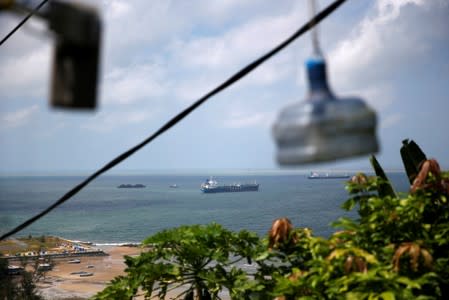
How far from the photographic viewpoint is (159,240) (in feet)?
15.1

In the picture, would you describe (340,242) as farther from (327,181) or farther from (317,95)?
(327,181)

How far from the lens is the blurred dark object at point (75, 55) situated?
3.18 ft

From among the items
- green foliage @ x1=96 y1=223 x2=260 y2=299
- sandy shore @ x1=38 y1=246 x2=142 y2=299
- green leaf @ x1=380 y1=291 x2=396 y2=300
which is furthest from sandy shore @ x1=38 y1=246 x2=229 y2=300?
green leaf @ x1=380 y1=291 x2=396 y2=300

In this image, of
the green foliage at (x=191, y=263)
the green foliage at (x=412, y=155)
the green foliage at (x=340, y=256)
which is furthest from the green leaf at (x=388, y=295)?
the green foliage at (x=412, y=155)

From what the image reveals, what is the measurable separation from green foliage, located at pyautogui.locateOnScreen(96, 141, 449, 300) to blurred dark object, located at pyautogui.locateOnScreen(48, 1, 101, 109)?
2431 millimetres

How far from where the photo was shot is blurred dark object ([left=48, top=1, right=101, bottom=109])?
3.18ft

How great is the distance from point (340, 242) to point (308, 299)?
0.51 meters

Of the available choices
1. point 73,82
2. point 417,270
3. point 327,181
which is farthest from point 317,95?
point 327,181

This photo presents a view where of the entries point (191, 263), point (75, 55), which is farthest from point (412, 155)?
point (75, 55)

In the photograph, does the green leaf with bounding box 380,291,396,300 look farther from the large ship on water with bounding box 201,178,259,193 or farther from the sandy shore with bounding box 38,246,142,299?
the large ship on water with bounding box 201,178,259,193

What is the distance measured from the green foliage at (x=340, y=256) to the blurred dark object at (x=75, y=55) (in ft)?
7.98

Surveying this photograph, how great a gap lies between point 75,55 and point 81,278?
1734 inches

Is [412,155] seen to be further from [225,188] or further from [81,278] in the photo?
[225,188]

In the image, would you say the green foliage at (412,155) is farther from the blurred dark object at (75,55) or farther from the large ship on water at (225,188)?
the large ship on water at (225,188)
